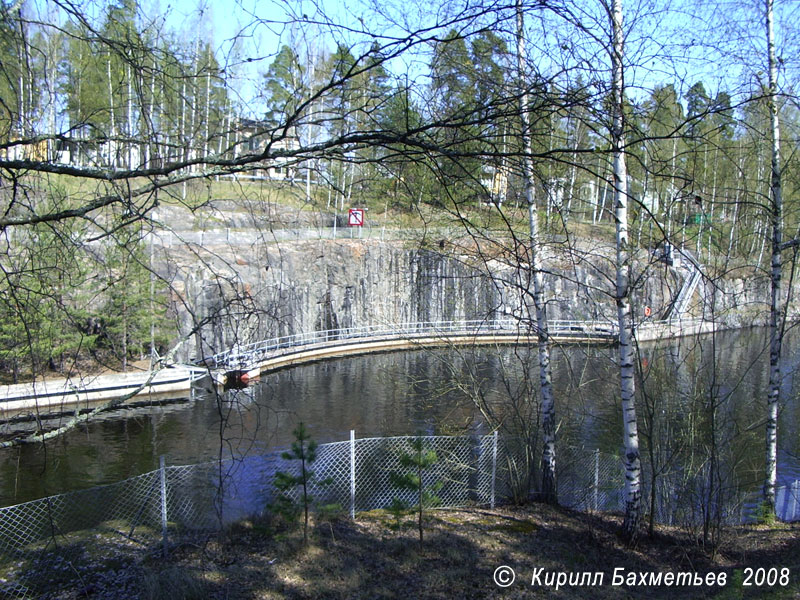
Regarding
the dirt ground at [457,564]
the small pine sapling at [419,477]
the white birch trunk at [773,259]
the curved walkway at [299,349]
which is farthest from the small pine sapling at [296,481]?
the curved walkway at [299,349]

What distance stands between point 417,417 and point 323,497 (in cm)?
872

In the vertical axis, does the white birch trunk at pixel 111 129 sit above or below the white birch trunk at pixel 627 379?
above

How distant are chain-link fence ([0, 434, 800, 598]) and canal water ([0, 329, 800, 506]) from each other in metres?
0.66

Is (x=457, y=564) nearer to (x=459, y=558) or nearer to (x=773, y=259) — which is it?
(x=459, y=558)

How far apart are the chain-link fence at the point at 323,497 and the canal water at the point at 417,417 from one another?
2.15 ft

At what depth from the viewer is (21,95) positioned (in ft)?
9.65

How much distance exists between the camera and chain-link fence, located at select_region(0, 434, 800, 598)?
707 centimetres

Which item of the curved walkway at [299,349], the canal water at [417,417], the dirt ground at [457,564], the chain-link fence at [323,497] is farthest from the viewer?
the curved walkway at [299,349]

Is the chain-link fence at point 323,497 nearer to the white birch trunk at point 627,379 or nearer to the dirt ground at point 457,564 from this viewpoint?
the dirt ground at point 457,564

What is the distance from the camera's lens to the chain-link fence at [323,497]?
707 centimetres

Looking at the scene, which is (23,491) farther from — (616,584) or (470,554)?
(616,584)

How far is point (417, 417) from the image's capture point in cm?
1756

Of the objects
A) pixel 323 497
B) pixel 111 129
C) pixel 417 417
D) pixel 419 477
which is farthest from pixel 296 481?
pixel 417 417

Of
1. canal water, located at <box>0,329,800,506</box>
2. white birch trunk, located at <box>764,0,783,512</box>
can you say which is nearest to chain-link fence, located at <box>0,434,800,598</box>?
canal water, located at <box>0,329,800,506</box>
